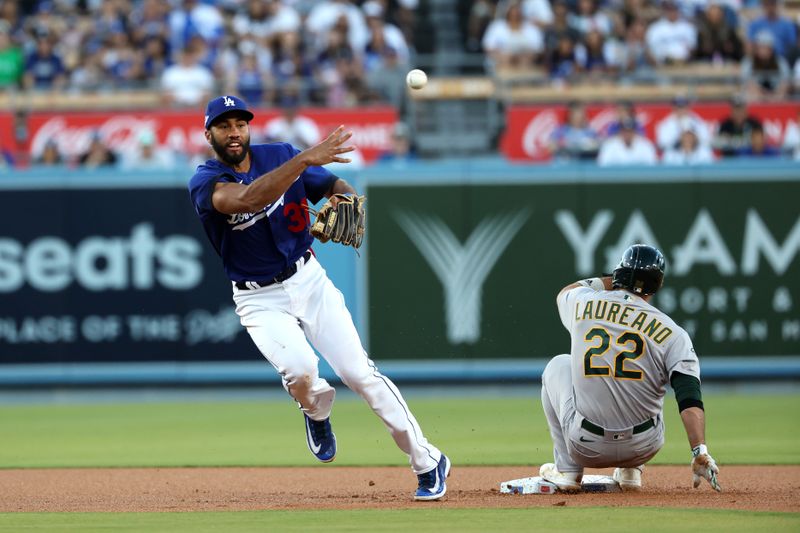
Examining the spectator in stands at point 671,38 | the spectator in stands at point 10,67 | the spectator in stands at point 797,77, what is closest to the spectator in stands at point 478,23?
the spectator in stands at point 671,38

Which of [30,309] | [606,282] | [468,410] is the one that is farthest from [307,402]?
[30,309]

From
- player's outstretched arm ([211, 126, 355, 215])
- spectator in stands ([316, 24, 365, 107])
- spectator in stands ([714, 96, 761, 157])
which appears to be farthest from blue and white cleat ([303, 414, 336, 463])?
spectator in stands ([316, 24, 365, 107])

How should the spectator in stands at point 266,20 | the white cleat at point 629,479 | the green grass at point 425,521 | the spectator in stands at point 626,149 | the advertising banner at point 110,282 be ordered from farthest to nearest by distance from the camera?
the spectator in stands at point 266,20 < the spectator in stands at point 626,149 < the advertising banner at point 110,282 < the white cleat at point 629,479 < the green grass at point 425,521

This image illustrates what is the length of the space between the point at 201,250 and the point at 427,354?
268 centimetres

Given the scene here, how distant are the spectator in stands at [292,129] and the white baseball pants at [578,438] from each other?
28.4ft

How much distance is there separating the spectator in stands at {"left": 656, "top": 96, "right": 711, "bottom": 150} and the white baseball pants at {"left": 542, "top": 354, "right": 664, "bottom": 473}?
862 cm

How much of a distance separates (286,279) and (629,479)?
222cm

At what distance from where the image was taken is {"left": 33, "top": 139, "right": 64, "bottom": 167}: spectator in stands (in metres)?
15.3

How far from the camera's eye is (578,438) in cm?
708

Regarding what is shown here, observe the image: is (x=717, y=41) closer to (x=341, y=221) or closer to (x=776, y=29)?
(x=776, y=29)

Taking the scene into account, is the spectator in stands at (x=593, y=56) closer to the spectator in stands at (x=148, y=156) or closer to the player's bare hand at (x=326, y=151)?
the spectator in stands at (x=148, y=156)

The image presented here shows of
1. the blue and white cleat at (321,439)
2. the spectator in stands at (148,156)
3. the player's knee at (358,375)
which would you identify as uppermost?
the spectator in stands at (148,156)

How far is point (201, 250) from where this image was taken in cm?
1432

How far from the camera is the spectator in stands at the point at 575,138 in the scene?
15359 mm
